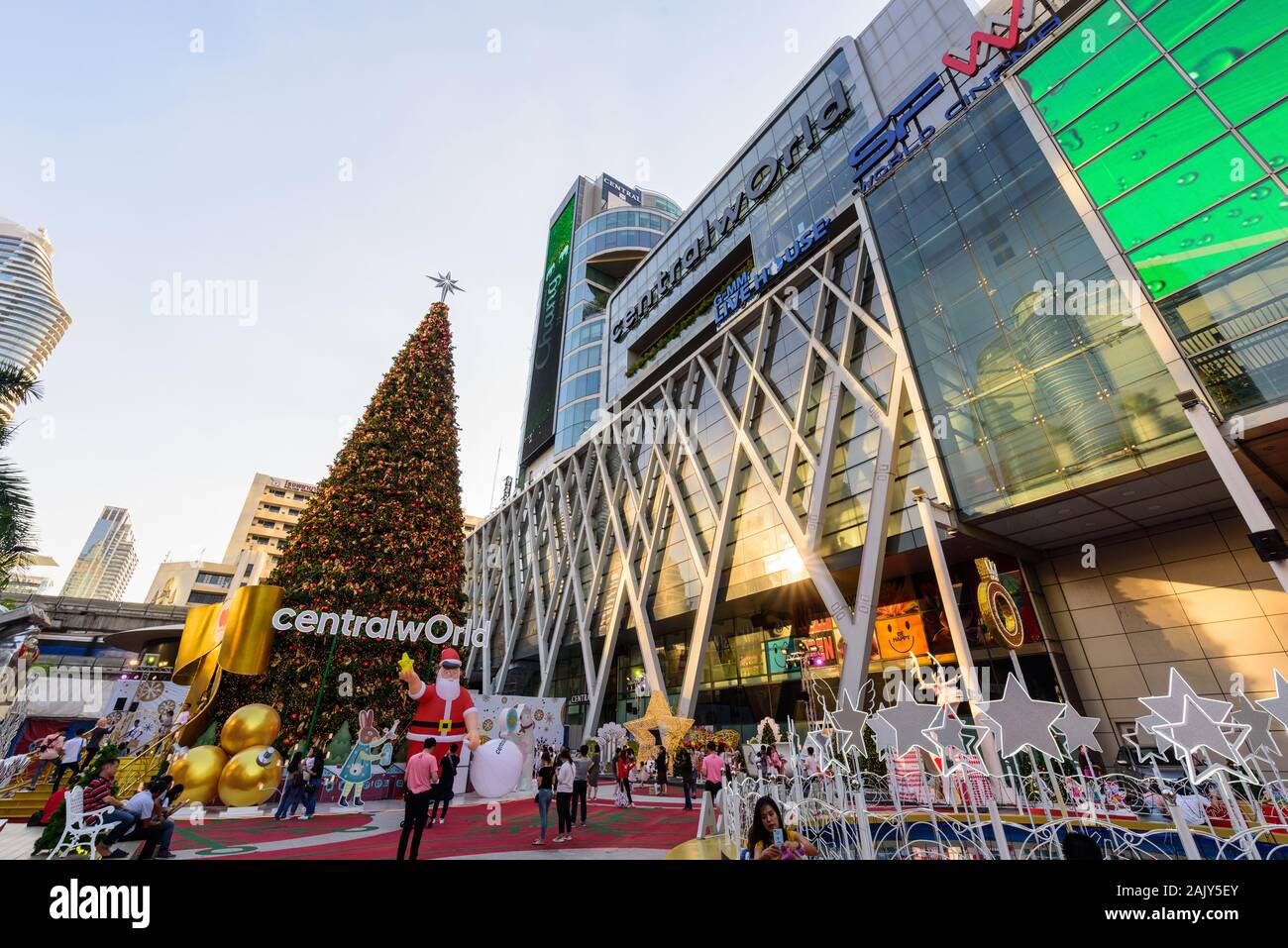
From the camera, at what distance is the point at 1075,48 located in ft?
52.6

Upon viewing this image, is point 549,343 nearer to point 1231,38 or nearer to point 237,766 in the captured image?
point 237,766

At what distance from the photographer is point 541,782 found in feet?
30.6

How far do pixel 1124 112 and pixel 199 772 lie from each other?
28924 millimetres

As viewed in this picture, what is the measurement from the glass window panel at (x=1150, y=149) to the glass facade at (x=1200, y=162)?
1.0 inches

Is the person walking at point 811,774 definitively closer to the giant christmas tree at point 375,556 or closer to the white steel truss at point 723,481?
the white steel truss at point 723,481

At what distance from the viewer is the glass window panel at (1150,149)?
13180 millimetres

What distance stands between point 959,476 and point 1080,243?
758 centimetres

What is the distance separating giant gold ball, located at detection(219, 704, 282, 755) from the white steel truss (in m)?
17.1

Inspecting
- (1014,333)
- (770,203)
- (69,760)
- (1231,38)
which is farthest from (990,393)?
(69,760)

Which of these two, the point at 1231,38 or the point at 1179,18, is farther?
the point at 1179,18

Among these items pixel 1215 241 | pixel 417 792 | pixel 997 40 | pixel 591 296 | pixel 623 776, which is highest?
pixel 591 296

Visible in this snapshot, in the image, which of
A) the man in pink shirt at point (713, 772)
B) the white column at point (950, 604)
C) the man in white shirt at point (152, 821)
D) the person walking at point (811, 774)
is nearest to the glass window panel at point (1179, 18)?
the white column at point (950, 604)

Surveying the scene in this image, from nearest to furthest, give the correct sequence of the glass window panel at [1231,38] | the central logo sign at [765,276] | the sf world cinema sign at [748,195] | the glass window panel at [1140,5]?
1. the glass window panel at [1231,38]
2. the glass window panel at [1140,5]
3. the central logo sign at [765,276]
4. the sf world cinema sign at [748,195]
